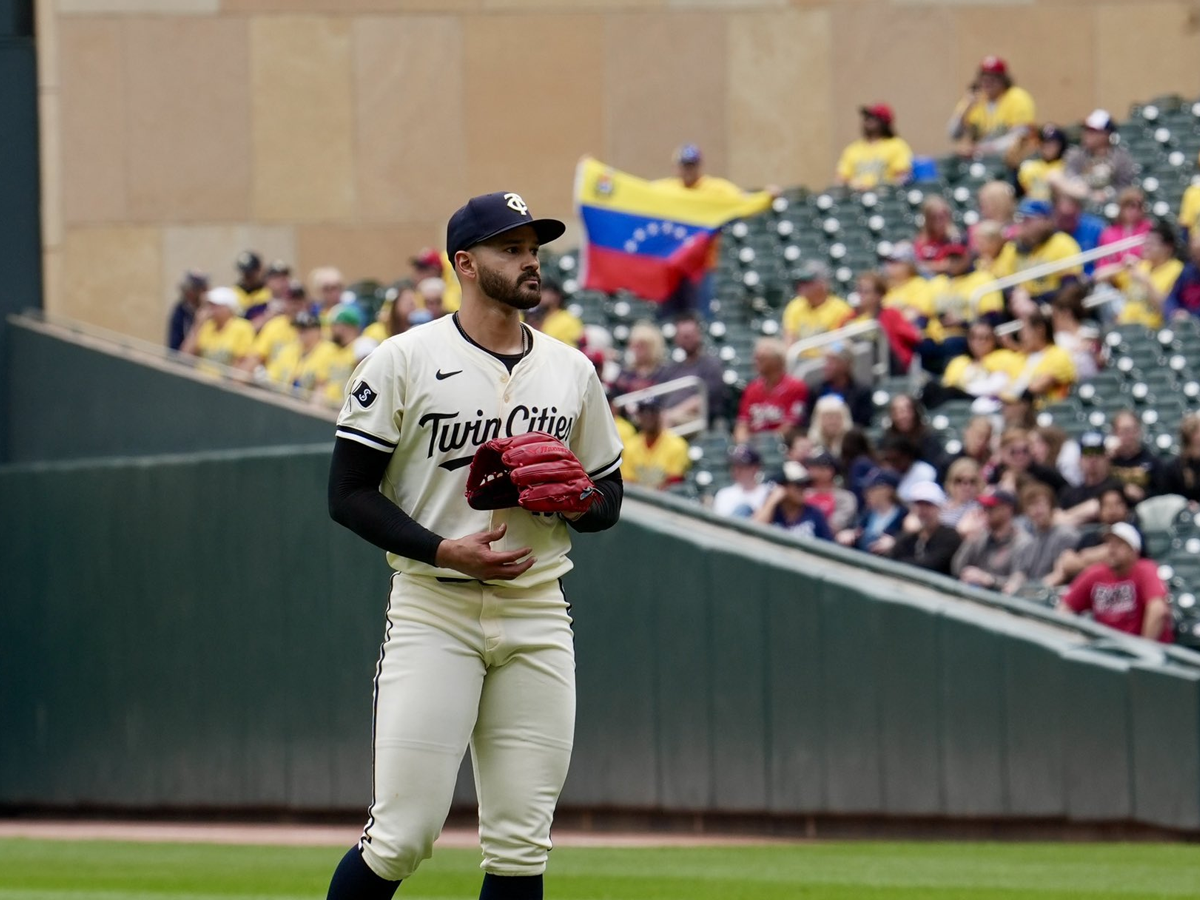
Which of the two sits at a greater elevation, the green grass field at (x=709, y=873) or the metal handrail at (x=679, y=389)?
the metal handrail at (x=679, y=389)

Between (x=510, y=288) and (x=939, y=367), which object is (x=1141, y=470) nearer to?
(x=939, y=367)

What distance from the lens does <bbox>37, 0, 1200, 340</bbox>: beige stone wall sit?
66.1 ft

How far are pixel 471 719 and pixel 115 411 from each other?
12.0m

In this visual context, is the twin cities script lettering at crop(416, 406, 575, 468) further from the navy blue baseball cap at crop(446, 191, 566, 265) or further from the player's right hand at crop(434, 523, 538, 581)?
the navy blue baseball cap at crop(446, 191, 566, 265)

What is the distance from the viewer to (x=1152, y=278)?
13773 millimetres

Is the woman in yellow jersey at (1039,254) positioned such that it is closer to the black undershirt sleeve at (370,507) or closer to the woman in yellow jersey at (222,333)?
the woman in yellow jersey at (222,333)

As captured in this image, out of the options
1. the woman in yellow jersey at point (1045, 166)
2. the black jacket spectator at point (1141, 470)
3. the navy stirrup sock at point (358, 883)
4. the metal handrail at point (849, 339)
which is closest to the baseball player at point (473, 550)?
the navy stirrup sock at point (358, 883)

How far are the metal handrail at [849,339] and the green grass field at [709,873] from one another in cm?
416

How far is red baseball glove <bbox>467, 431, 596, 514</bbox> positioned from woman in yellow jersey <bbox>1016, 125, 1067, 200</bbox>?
11.5 m

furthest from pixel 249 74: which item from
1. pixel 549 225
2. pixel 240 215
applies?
pixel 549 225

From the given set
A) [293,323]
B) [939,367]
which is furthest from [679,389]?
[293,323]

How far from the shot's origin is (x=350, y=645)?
1341 centimetres

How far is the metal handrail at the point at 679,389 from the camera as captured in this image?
14094mm

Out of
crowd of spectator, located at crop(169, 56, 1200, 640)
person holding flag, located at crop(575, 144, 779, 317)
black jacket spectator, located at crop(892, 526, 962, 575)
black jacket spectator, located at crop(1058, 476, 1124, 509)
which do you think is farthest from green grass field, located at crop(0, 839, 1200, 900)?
person holding flag, located at crop(575, 144, 779, 317)
